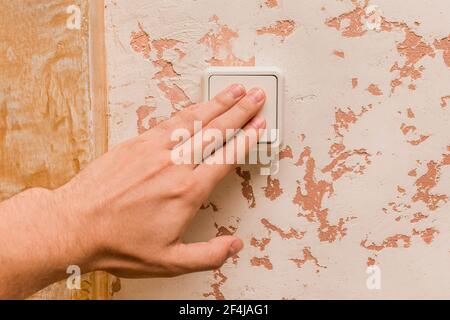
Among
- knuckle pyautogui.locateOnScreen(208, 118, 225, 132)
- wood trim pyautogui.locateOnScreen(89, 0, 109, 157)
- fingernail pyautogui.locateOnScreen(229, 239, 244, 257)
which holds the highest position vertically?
wood trim pyautogui.locateOnScreen(89, 0, 109, 157)

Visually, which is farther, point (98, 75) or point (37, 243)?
point (98, 75)

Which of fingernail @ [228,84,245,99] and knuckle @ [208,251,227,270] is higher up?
fingernail @ [228,84,245,99]

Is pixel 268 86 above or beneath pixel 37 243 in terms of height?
above

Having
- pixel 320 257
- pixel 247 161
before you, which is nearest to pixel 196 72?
pixel 247 161

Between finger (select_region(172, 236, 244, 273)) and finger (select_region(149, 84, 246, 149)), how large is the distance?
0.38ft

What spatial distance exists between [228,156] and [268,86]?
0.10m

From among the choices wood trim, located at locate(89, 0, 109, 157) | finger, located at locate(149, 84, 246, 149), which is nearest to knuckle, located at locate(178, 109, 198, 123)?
finger, located at locate(149, 84, 246, 149)

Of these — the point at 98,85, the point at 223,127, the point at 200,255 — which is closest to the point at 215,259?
the point at 200,255

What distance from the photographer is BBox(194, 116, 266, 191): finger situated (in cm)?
55

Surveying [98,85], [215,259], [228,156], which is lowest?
[215,259]

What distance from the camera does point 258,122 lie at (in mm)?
583

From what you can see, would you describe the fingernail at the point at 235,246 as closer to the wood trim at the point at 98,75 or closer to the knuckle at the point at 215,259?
the knuckle at the point at 215,259

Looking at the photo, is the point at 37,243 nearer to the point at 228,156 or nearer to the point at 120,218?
the point at 120,218

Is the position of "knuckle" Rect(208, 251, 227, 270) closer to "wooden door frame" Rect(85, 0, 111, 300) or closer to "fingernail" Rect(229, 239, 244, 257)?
"fingernail" Rect(229, 239, 244, 257)
